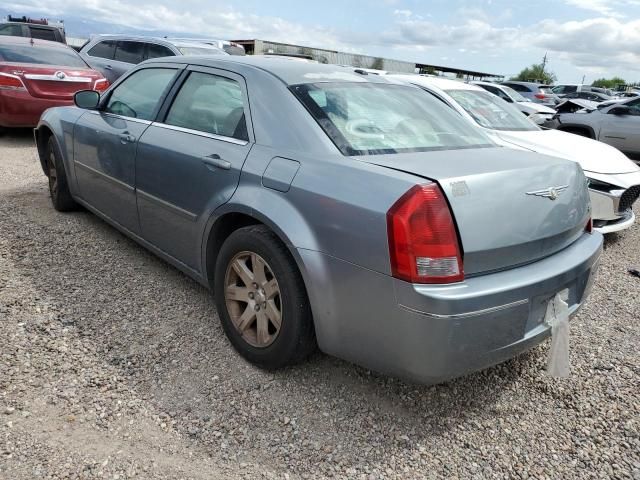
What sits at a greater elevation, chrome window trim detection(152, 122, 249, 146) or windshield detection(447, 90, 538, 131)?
chrome window trim detection(152, 122, 249, 146)

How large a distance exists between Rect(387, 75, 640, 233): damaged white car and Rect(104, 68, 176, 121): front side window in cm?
180

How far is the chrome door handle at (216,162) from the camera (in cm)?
271

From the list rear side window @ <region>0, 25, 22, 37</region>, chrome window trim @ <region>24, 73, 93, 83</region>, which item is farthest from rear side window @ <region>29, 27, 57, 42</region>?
chrome window trim @ <region>24, 73, 93, 83</region>

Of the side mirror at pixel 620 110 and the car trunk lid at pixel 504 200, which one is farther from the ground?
the car trunk lid at pixel 504 200

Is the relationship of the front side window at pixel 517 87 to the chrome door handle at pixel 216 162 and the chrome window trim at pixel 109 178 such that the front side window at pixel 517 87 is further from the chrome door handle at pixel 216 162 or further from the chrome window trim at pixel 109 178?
the chrome door handle at pixel 216 162

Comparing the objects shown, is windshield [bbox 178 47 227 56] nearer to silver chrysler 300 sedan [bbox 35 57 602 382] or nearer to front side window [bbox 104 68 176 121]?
front side window [bbox 104 68 176 121]

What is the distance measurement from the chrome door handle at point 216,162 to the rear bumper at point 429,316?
0.74 metres

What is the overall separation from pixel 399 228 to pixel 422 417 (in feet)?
3.29

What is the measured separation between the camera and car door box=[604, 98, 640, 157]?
948 centimetres

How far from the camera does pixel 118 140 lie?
3.63m

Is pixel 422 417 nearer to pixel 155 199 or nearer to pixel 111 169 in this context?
pixel 155 199

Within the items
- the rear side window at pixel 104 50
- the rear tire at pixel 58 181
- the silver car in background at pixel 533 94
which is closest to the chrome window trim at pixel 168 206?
the rear tire at pixel 58 181

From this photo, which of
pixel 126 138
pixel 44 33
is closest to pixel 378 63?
pixel 44 33

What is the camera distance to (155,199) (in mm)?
3260
